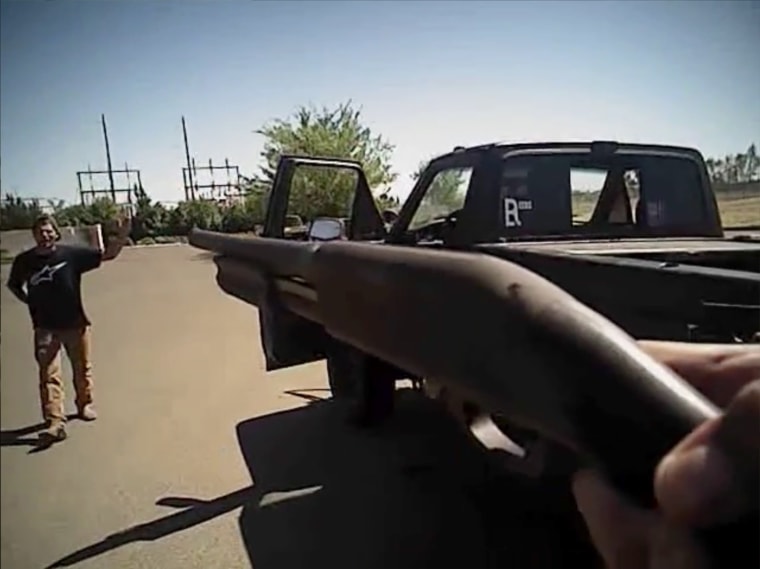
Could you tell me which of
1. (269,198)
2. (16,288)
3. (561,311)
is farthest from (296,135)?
(561,311)

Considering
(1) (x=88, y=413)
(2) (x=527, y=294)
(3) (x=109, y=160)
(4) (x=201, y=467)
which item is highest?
(3) (x=109, y=160)

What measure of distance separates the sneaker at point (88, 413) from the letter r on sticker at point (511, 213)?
171cm

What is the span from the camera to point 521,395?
449 mm

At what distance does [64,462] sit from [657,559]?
0.70 metres

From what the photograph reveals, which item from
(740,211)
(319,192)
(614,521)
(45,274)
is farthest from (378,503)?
(614,521)

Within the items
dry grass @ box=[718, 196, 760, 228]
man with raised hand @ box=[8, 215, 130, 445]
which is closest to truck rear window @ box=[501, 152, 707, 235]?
dry grass @ box=[718, 196, 760, 228]

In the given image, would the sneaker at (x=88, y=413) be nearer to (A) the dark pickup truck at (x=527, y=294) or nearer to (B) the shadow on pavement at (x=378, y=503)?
(A) the dark pickup truck at (x=527, y=294)

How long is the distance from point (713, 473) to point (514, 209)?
2.14m

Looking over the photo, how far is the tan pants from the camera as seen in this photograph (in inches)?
30.3

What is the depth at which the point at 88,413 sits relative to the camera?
39.2 inches

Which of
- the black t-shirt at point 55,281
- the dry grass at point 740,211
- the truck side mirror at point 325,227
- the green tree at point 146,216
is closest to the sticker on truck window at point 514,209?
the dry grass at point 740,211

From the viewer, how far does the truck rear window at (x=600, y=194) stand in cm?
249

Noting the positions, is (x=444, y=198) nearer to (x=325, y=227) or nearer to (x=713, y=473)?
(x=325, y=227)

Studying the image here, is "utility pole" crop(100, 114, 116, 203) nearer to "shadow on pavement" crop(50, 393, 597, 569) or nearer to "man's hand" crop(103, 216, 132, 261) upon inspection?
"man's hand" crop(103, 216, 132, 261)
